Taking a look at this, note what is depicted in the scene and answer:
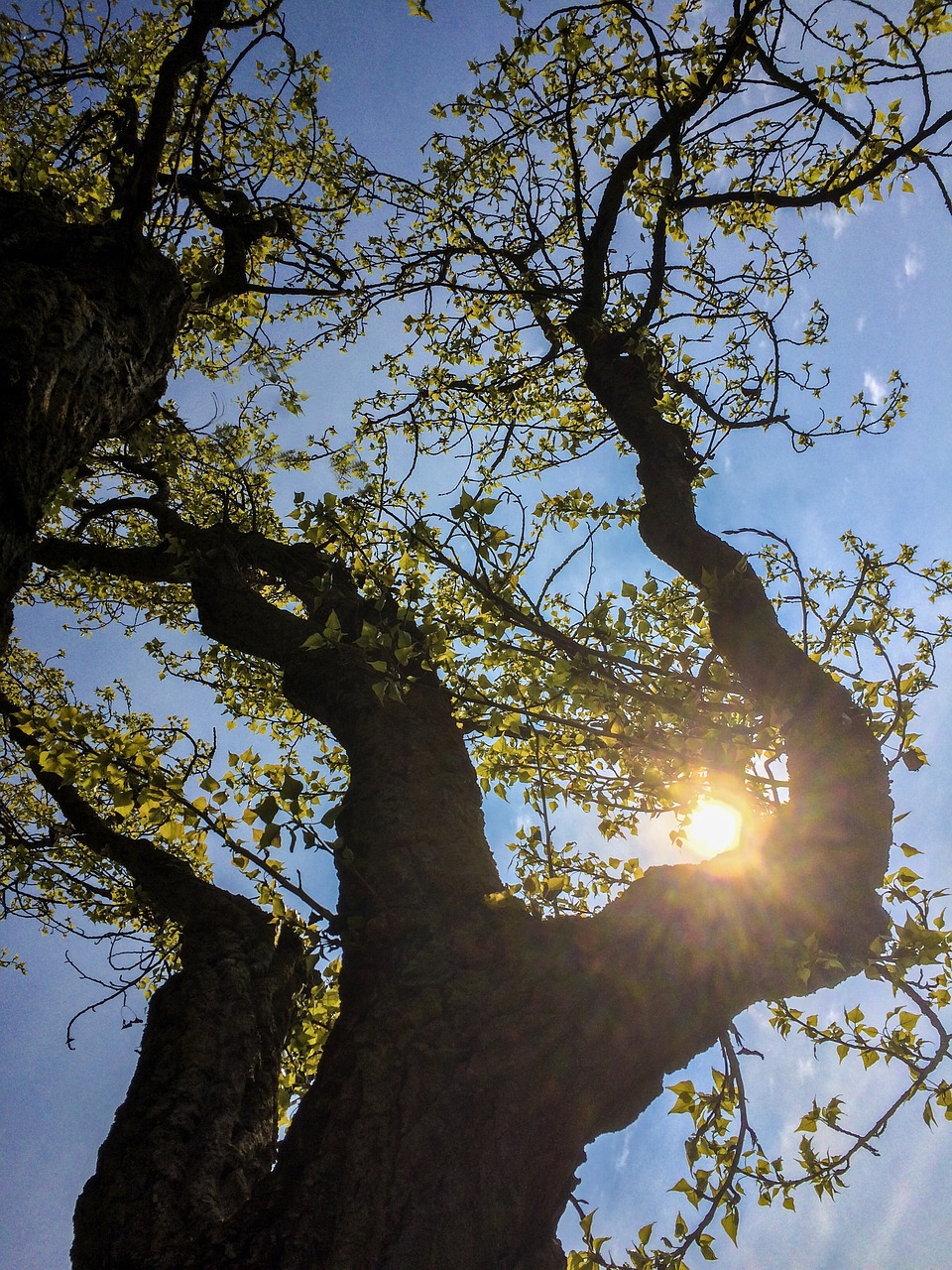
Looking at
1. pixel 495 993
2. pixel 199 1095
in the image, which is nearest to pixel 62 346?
pixel 199 1095

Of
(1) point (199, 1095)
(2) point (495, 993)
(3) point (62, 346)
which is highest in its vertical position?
(3) point (62, 346)

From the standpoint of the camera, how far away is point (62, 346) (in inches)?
124

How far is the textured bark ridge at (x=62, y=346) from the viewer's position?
8.64 ft

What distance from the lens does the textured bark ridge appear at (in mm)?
2633

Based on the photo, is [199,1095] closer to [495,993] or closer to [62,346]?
[495,993]

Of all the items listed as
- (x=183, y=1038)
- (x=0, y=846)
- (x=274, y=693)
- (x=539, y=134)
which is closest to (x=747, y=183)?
(x=539, y=134)

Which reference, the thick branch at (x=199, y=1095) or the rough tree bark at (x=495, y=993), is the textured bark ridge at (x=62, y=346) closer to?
the thick branch at (x=199, y=1095)

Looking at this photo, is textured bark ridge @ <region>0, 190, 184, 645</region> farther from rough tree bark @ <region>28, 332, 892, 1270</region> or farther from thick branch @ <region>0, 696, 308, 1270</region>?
rough tree bark @ <region>28, 332, 892, 1270</region>

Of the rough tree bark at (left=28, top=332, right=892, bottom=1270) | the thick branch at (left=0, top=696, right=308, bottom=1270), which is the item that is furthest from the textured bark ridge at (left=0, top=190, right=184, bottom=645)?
the rough tree bark at (left=28, top=332, right=892, bottom=1270)

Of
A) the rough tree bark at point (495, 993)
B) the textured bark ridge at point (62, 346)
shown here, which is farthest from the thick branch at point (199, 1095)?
the textured bark ridge at point (62, 346)

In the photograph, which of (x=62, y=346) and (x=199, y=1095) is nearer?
(x=199, y=1095)

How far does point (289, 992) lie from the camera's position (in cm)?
315

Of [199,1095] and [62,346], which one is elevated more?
[62,346]

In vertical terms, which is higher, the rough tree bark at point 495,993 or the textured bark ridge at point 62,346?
the textured bark ridge at point 62,346
